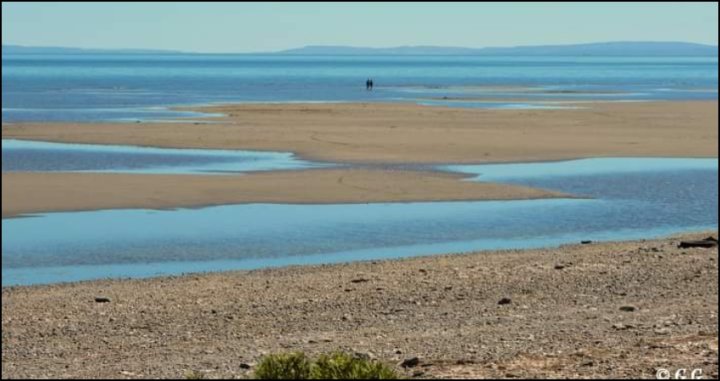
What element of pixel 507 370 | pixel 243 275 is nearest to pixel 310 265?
pixel 243 275

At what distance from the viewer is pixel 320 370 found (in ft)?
23.2

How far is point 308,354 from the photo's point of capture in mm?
9641

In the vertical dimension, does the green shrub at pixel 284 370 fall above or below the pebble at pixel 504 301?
above

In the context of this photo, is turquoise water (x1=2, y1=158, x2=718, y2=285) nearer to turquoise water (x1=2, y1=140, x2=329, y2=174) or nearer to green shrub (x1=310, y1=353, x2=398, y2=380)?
turquoise water (x1=2, y1=140, x2=329, y2=174)

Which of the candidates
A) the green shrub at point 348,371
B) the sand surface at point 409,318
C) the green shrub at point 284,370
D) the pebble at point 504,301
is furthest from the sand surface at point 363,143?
the green shrub at point 348,371

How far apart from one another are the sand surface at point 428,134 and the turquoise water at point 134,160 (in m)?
1.37

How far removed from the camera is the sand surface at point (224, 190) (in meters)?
21.4

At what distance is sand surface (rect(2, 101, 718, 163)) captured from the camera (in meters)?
31.5

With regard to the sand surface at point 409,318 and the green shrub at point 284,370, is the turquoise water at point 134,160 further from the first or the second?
the green shrub at point 284,370

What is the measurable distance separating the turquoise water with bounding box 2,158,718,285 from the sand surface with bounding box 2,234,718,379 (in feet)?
5.23

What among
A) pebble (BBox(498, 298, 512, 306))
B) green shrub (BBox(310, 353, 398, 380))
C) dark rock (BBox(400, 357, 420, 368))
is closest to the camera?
green shrub (BBox(310, 353, 398, 380))

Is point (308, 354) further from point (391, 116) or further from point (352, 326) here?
point (391, 116)

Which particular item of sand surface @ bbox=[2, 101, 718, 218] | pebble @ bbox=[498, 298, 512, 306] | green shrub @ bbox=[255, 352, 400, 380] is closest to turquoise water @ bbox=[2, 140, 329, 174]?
sand surface @ bbox=[2, 101, 718, 218]

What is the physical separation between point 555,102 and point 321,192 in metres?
37.5
